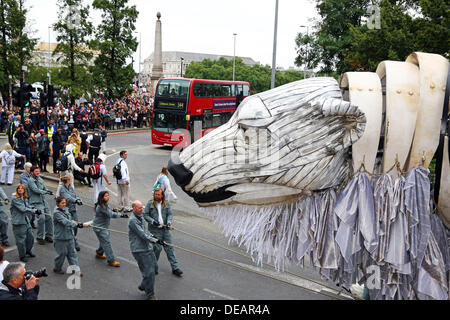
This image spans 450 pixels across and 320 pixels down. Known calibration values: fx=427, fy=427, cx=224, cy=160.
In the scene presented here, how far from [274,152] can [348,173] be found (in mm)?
481

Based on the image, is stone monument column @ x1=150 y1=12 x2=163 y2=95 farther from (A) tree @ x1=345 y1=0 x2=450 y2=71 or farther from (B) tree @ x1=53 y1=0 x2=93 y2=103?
(A) tree @ x1=345 y1=0 x2=450 y2=71

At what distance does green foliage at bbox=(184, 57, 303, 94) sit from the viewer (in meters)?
75.8

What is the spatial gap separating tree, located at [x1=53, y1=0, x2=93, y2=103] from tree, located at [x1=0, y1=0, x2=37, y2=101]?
186 cm

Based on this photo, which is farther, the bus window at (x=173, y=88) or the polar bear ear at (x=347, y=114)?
the bus window at (x=173, y=88)

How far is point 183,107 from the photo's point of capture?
2030 cm

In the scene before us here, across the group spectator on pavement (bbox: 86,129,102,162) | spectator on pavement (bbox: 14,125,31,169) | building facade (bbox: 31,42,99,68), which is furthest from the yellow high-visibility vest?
building facade (bbox: 31,42,99,68)

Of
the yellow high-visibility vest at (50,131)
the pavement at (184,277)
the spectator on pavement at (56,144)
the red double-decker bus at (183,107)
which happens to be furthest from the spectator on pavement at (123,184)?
the red double-decker bus at (183,107)

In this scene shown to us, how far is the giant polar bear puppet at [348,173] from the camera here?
255 cm

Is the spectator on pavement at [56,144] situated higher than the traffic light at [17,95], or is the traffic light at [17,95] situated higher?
the traffic light at [17,95]

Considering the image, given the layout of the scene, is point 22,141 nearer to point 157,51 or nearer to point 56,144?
point 56,144

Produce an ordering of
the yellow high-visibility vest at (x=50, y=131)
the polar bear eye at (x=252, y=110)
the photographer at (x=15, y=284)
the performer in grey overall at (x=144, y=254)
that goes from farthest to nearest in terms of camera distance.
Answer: the yellow high-visibility vest at (x=50, y=131)
the performer in grey overall at (x=144, y=254)
the photographer at (x=15, y=284)
the polar bear eye at (x=252, y=110)

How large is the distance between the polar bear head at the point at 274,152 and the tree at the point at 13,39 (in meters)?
26.8

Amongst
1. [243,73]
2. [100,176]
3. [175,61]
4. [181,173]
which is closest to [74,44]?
[100,176]

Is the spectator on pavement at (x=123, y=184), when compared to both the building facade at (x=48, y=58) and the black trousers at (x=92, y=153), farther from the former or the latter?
the building facade at (x=48, y=58)
